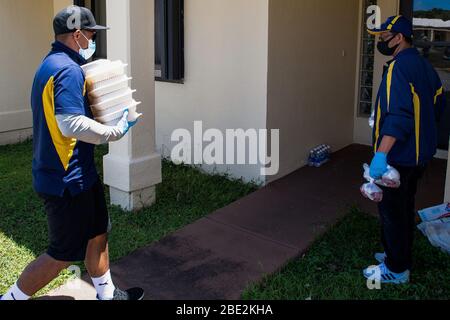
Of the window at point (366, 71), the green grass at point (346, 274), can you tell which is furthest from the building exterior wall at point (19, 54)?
the green grass at point (346, 274)

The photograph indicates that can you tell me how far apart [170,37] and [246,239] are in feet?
8.58

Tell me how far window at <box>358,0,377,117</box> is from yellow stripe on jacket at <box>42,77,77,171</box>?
488cm

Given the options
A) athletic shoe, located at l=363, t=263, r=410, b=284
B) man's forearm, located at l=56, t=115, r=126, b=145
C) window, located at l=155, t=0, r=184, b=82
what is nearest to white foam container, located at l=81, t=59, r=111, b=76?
man's forearm, located at l=56, t=115, r=126, b=145

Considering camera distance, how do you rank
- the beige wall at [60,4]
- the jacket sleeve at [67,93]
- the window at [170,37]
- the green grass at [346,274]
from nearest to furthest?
1. the jacket sleeve at [67,93]
2. the green grass at [346,274]
3. the window at [170,37]
4. the beige wall at [60,4]

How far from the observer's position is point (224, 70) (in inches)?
241

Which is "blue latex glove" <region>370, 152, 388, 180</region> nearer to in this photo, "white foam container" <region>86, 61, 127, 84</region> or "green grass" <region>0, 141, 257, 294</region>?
"white foam container" <region>86, 61, 127, 84</region>

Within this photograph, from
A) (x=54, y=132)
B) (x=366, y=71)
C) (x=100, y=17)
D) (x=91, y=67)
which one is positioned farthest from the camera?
(x=100, y=17)

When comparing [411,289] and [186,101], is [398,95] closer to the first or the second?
[411,289]

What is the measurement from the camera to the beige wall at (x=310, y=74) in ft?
19.3

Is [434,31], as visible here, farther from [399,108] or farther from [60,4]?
[60,4]

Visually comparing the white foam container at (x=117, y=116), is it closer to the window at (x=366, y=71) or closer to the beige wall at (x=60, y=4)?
the window at (x=366, y=71)

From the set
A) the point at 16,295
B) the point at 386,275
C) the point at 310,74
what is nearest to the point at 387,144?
the point at 386,275

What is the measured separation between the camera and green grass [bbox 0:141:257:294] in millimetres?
4461

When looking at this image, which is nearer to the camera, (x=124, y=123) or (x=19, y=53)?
(x=124, y=123)
